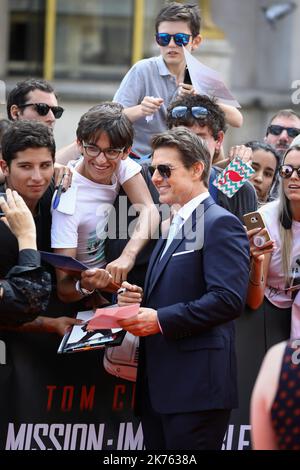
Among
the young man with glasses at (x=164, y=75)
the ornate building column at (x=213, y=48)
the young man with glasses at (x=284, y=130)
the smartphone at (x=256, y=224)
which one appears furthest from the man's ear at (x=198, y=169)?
the ornate building column at (x=213, y=48)

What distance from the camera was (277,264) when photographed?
564 cm

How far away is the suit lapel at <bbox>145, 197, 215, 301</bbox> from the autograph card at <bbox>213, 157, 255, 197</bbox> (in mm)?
697

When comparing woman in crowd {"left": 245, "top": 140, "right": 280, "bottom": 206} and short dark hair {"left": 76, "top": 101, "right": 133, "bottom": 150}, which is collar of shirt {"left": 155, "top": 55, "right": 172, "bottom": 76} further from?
short dark hair {"left": 76, "top": 101, "right": 133, "bottom": 150}

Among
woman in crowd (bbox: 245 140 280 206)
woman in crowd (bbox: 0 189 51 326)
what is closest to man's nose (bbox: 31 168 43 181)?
woman in crowd (bbox: 0 189 51 326)

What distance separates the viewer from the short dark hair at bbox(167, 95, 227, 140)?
575 centimetres

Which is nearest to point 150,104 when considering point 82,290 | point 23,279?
point 82,290

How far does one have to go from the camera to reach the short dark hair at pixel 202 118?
5746mm

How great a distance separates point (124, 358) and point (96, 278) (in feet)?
1.43

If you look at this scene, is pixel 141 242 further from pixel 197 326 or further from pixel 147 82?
pixel 147 82

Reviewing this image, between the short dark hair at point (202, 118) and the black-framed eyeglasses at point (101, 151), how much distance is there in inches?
18.9

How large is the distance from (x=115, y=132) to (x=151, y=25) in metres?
11.7

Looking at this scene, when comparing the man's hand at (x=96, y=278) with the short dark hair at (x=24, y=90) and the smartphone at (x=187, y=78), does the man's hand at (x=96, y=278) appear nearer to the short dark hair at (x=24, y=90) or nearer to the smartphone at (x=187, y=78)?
the short dark hair at (x=24, y=90)

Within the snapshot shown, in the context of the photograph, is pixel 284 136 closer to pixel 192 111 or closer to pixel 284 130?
pixel 284 130
